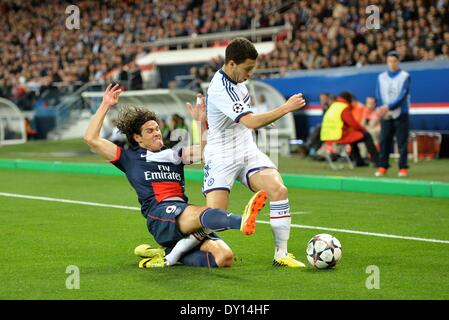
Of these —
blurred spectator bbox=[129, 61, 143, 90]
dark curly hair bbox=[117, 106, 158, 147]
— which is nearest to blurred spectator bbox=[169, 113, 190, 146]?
blurred spectator bbox=[129, 61, 143, 90]

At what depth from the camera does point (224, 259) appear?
779 centimetres

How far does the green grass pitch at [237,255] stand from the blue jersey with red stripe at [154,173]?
0.66 meters

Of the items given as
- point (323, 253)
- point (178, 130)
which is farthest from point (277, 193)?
point (178, 130)

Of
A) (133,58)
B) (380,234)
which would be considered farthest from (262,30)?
(380,234)

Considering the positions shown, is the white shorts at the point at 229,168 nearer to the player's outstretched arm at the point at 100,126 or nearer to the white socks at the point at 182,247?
the white socks at the point at 182,247

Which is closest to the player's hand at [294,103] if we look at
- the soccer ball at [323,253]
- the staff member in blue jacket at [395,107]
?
the soccer ball at [323,253]

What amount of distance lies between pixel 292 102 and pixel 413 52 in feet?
57.2

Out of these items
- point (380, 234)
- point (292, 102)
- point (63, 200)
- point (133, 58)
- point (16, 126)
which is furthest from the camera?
point (133, 58)

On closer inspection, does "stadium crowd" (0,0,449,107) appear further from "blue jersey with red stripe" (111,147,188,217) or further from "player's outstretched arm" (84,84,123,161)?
"player's outstretched arm" (84,84,123,161)

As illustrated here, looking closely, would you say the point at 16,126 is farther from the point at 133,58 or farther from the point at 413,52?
the point at 413,52

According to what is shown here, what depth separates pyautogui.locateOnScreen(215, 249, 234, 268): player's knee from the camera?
7.79 m

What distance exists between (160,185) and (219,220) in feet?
3.22

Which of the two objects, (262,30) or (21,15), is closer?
(262,30)

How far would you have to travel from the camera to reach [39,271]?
7.74 metres
